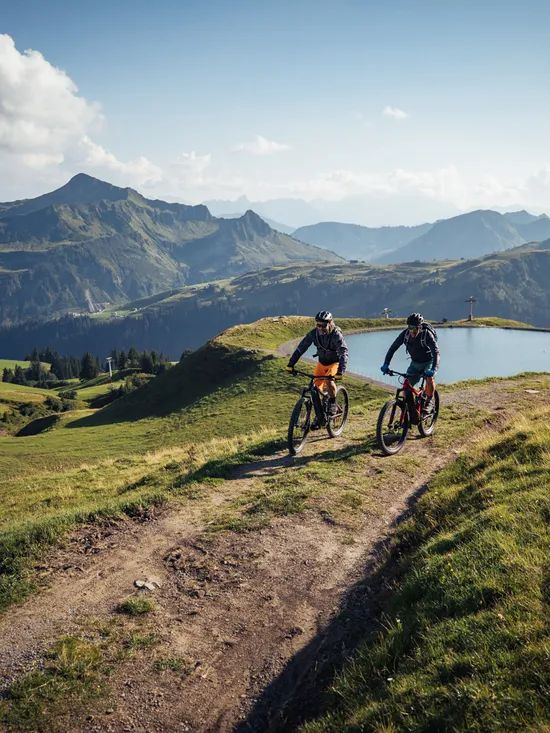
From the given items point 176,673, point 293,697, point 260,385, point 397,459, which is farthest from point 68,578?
A: point 260,385

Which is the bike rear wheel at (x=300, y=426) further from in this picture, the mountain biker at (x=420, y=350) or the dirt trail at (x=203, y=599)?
the dirt trail at (x=203, y=599)

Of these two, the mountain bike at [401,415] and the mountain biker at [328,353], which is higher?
the mountain biker at [328,353]

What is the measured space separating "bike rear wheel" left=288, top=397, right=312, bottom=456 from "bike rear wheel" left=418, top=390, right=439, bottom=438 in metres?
4.13

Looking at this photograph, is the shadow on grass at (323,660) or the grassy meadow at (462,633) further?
the shadow on grass at (323,660)

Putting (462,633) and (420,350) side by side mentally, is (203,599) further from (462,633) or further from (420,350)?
(420,350)

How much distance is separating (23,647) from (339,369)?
1189 cm

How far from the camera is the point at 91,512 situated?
1166cm

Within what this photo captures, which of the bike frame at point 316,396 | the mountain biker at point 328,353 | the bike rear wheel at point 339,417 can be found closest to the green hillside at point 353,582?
the bike rear wheel at point 339,417

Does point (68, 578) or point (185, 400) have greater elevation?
point (68, 578)

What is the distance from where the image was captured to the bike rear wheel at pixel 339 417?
1789cm

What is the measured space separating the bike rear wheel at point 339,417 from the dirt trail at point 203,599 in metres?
4.89

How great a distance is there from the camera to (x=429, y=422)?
17.9 meters

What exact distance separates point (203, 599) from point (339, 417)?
10.9m

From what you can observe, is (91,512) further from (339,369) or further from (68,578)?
(339,369)
